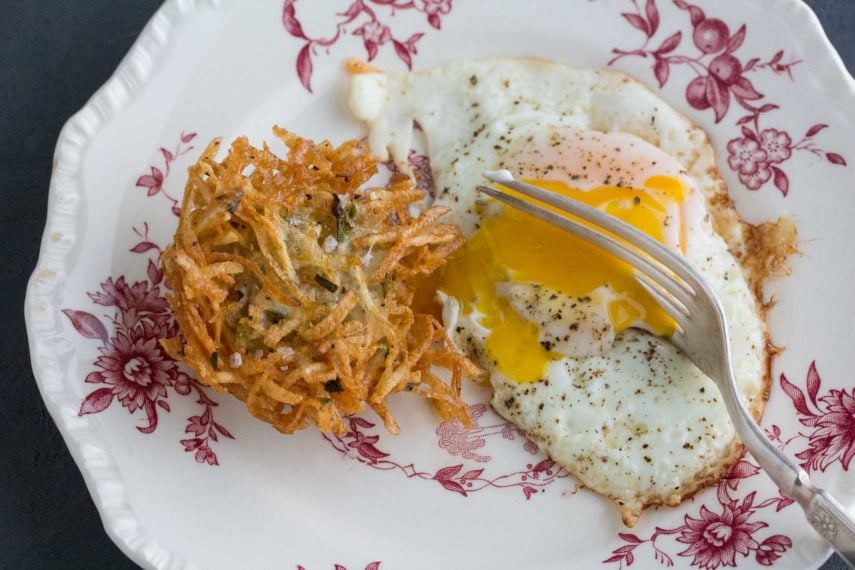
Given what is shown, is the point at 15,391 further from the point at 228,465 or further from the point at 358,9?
the point at 358,9

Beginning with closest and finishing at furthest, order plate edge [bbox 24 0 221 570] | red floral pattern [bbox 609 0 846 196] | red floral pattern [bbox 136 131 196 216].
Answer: plate edge [bbox 24 0 221 570] → red floral pattern [bbox 136 131 196 216] → red floral pattern [bbox 609 0 846 196]

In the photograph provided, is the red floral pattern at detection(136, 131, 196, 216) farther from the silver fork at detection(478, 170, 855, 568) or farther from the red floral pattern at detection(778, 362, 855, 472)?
the red floral pattern at detection(778, 362, 855, 472)

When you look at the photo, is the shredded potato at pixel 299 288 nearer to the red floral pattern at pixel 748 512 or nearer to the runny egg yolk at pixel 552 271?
the runny egg yolk at pixel 552 271

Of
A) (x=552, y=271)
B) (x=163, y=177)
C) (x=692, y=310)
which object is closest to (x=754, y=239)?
(x=692, y=310)

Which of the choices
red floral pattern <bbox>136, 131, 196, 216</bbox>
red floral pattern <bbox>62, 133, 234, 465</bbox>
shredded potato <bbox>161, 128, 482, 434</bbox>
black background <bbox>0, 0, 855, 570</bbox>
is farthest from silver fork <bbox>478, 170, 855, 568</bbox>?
red floral pattern <bbox>62, 133, 234, 465</bbox>

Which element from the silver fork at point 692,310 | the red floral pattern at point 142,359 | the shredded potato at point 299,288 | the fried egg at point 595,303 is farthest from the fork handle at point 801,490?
the red floral pattern at point 142,359

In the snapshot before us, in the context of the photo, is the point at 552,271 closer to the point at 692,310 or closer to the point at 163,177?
the point at 692,310
